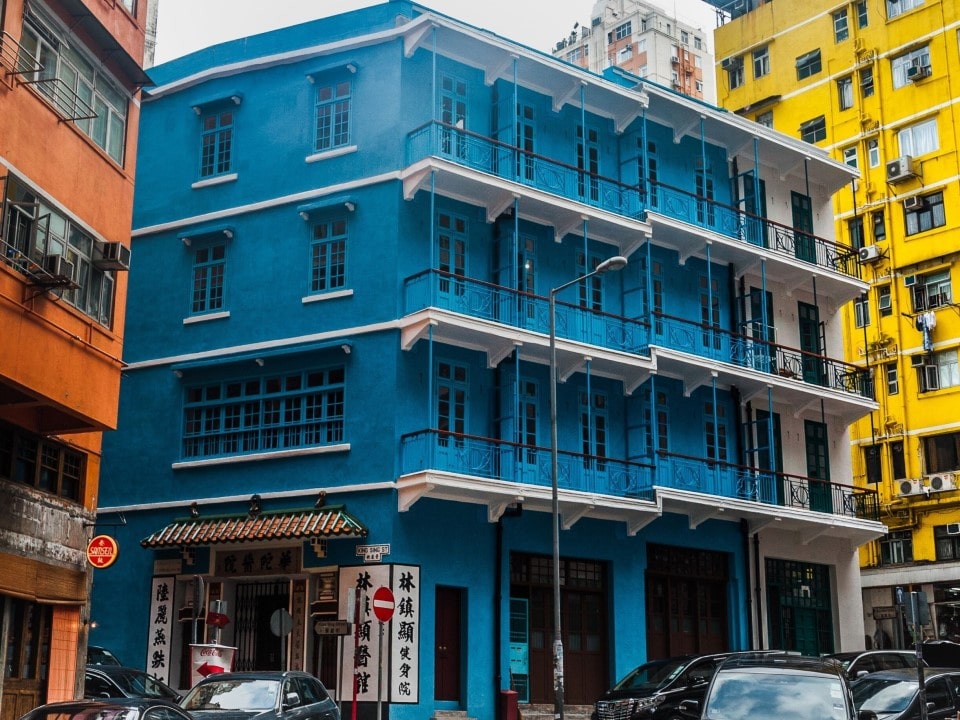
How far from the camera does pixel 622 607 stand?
31.4 metres

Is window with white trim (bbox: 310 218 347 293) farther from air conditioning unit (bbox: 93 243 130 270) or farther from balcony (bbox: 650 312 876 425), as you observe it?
balcony (bbox: 650 312 876 425)

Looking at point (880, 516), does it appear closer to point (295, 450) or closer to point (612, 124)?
point (612, 124)

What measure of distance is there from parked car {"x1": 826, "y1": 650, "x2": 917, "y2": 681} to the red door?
7718 mm

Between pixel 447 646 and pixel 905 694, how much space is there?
1051 centimetres

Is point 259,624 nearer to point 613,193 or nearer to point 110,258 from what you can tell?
point 110,258

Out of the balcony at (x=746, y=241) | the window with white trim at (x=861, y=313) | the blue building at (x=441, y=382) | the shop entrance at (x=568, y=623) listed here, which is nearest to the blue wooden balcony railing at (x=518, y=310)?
the blue building at (x=441, y=382)

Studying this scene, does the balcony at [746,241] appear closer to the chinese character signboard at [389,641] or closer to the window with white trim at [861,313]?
the window with white trim at [861,313]

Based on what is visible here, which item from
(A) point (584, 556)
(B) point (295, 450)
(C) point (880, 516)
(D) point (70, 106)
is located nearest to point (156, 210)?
(B) point (295, 450)

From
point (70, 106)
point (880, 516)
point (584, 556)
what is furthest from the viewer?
point (880, 516)

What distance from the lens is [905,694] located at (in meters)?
20.8

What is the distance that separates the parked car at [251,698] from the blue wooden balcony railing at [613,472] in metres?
8.35

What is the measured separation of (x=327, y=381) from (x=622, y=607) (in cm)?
889

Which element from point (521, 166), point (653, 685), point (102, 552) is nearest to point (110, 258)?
point (102, 552)

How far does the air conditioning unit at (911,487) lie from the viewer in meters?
45.3
